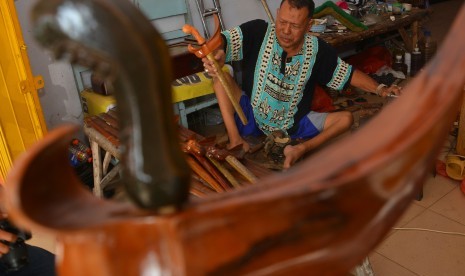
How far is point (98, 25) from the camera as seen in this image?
42 centimetres

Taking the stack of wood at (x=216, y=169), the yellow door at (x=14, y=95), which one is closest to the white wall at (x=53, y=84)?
the yellow door at (x=14, y=95)

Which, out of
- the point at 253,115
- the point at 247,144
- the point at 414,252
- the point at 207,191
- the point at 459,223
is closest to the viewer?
the point at 207,191

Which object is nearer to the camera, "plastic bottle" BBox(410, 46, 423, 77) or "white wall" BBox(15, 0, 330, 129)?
"white wall" BBox(15, 0, 330, 129)

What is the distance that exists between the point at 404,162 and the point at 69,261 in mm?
380

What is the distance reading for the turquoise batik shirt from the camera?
321cm

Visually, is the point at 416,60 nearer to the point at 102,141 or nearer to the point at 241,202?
the point at 102,141

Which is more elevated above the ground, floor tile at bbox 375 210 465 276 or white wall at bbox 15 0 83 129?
white wall at bbox 15 0 83 129

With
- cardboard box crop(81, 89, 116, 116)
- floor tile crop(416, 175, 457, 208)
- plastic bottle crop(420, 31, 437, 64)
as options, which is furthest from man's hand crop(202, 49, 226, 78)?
plastic bottle crop(420, 31, 437, 64)

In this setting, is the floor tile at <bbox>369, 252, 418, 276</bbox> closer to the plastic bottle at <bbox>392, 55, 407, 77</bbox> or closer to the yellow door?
the yellow door

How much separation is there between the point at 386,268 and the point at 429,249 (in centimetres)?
33

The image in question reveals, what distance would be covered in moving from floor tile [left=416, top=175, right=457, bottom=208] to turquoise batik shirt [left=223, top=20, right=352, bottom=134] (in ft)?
3.16

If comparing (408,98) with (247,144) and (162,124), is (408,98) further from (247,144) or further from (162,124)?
(247,144)

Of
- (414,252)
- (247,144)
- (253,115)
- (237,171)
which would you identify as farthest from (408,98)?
(253,115)

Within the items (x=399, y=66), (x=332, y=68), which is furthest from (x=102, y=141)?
(x=399, y=66)
